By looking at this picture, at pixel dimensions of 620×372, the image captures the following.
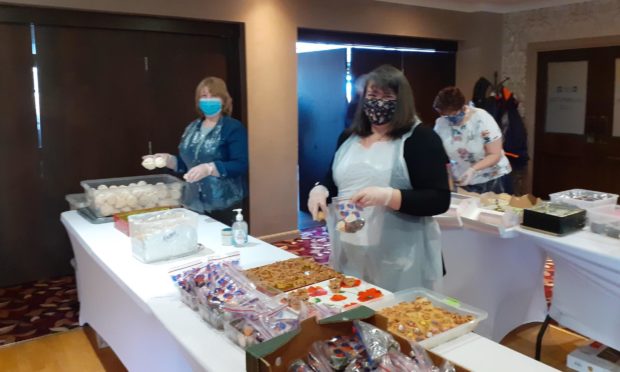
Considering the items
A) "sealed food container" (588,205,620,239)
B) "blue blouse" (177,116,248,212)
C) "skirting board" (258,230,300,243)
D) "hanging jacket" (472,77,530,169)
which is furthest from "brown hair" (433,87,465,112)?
"hanging jacket" (472,77,530,169)

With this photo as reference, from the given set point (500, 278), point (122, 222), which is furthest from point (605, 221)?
point (122, 222)

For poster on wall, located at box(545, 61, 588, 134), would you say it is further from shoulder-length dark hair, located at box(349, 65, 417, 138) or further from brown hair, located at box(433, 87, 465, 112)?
shoulder-length dark hair, located at box(349, 65, 417, 138)

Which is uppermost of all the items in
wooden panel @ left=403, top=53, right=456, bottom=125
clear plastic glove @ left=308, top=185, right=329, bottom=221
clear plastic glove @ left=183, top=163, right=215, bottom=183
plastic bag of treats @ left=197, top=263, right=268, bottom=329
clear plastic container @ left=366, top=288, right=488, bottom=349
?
wooden panel @ left=403, top=53, right=456, bottom=125

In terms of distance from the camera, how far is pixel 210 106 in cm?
283

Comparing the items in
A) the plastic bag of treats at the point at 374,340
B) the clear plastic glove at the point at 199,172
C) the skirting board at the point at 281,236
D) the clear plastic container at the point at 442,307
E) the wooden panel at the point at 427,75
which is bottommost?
the skirting board at the point at 281,236

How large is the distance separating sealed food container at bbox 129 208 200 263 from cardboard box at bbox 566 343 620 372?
177cm

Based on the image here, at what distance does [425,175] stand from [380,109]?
0.28 metres

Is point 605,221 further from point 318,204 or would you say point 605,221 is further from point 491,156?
point 318,204

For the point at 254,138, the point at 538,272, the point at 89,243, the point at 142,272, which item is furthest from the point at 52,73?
the point at 538,272

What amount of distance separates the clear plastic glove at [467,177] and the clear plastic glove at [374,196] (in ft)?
5.55

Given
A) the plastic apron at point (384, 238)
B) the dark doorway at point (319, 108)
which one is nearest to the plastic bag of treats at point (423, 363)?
the plastic apron at point (384, 238)

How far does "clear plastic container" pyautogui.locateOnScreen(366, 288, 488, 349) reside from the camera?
4.25 feet

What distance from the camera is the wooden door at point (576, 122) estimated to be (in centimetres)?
548

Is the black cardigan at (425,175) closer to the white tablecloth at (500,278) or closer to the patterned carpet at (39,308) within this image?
the white tablecloth at (500,278)
